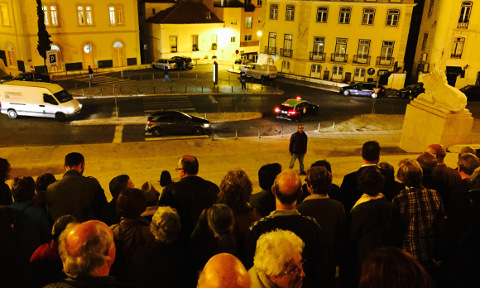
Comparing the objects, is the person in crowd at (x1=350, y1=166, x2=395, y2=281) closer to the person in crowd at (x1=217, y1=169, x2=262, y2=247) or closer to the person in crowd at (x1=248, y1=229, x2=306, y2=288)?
the person in crowd at (x1=217, y1=169, x2=262, y2=247)

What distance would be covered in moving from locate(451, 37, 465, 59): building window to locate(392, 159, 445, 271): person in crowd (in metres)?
40.5

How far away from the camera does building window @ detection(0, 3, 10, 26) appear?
37481 mm

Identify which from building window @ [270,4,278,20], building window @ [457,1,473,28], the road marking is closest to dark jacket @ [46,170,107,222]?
the road marking

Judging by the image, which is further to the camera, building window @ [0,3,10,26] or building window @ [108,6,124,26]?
building window @ [108,6,124,26]

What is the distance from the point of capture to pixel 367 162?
618 centimetres

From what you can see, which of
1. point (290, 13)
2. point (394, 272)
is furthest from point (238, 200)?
point (290, 13)

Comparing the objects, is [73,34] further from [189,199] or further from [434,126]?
[189,199]

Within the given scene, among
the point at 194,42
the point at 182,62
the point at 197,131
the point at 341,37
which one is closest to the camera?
the point at 197,131

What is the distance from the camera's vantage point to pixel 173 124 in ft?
75.2

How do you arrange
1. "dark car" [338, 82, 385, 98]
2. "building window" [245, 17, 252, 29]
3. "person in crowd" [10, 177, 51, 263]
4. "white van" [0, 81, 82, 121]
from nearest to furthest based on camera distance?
1. "person in crowd" [10, 177, 51, 263]
2. "white van" [0, 81, 82, 121]
3. "dark car" [338, 82, 385, 98]
4. "building window" [245, 17, 252, 29]

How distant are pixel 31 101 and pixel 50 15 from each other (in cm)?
1867

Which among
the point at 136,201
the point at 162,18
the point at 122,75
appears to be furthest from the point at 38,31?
the point at 136,201

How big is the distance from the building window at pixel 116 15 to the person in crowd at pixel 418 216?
44.0 m

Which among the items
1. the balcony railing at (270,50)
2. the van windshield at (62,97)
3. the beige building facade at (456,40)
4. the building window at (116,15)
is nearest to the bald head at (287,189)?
the van windshield at (62,97)
